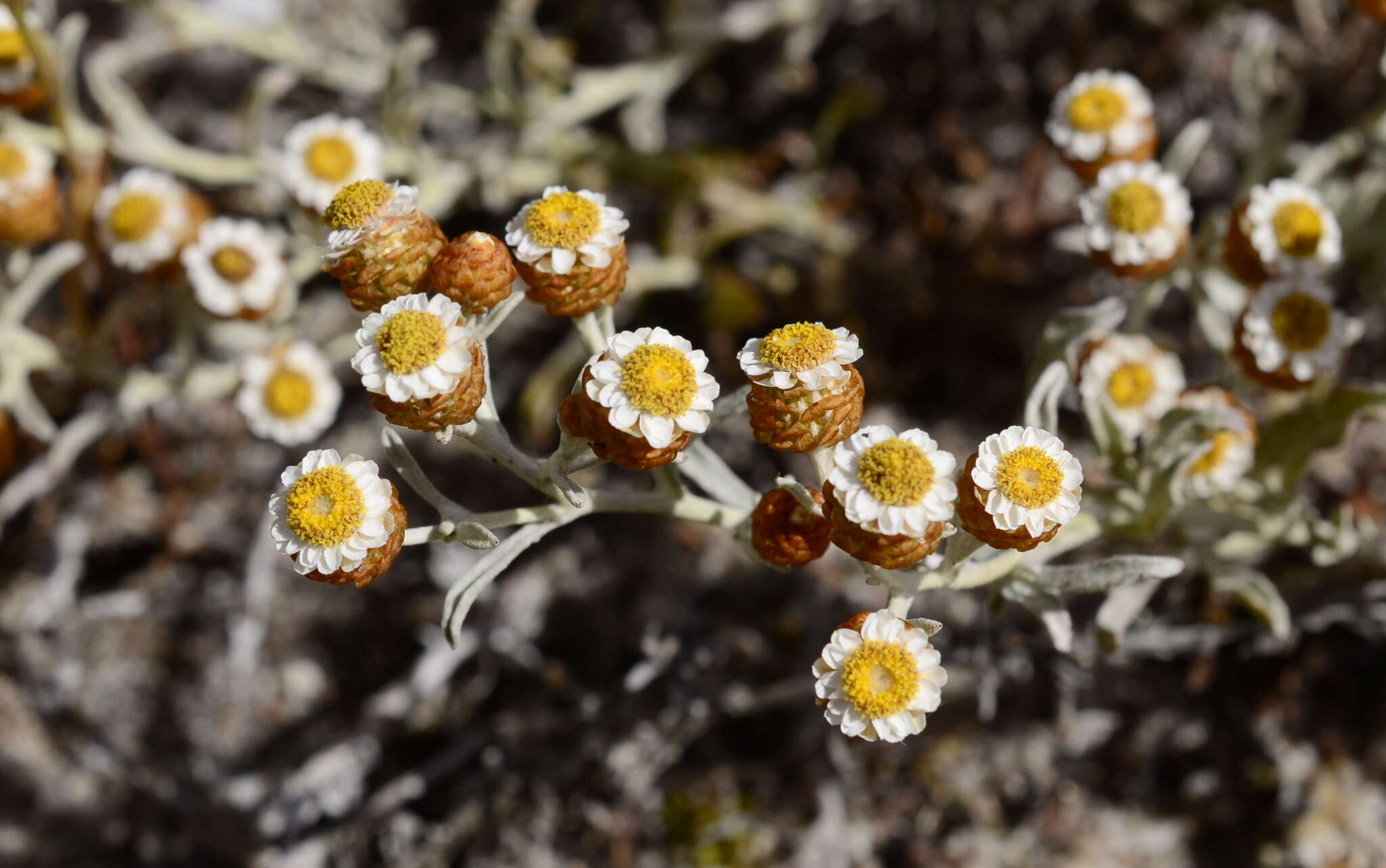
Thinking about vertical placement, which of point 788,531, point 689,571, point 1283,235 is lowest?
point 689,571

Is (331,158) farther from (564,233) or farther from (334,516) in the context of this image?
(334,516)

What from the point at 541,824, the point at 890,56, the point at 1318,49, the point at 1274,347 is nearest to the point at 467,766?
the point at 541,824

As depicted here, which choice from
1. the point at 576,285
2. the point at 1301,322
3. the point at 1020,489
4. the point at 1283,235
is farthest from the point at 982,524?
the point at 1283,235

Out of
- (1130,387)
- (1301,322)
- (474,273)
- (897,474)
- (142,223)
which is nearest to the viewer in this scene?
(897,474)

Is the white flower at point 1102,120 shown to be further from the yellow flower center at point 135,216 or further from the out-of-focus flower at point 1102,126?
the yellow flower center at point 135,216

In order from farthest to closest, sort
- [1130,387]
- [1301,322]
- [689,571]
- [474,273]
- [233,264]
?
[689,571], [233,264], [1130,387], [1301,322], [474,273]

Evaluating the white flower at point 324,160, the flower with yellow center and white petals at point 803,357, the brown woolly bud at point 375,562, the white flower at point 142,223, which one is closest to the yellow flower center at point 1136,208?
the flower with yellow center and white petals at point 803,357

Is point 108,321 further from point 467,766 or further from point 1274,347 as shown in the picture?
point 1274,347

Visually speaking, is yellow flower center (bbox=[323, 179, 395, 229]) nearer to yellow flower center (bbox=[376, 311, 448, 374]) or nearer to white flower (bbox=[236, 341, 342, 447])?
yellow flower center (bbox=[376, 311, 448, 374])
